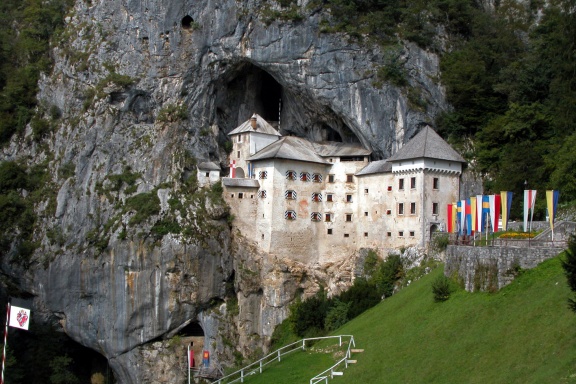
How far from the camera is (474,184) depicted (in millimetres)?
53062

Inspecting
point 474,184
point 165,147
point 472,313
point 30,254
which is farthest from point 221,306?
point 472,313

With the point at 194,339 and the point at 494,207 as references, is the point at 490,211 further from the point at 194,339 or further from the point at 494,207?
the point at 194,339

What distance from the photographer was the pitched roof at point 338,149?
5638 centimetres

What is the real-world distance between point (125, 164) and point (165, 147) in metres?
3.87

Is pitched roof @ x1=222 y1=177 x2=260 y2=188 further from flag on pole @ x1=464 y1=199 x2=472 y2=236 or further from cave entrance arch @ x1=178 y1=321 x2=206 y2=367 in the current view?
flag on pole @ x1=464 y1=199 x2=472 y2=236

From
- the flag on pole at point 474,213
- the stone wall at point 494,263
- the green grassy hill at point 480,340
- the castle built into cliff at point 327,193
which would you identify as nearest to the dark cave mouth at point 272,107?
the castle built into cliff at point 327,193

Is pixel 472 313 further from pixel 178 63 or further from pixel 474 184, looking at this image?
pixel 178 63

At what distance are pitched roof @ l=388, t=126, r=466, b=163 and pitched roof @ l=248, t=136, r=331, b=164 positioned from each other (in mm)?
6859

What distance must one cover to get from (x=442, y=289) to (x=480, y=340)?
6.79 metres

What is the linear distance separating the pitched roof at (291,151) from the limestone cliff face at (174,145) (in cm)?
226

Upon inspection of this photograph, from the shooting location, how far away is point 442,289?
31.8 metres

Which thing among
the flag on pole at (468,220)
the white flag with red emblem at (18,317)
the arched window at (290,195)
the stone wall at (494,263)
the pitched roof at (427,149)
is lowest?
the white flag with red emblem at (18,317)

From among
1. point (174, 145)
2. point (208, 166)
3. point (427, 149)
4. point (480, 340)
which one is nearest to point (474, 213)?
point (480, 340)

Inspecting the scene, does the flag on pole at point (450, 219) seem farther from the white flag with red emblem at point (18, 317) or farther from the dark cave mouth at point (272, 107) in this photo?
the white flag with red emblem at point (18, 317)
